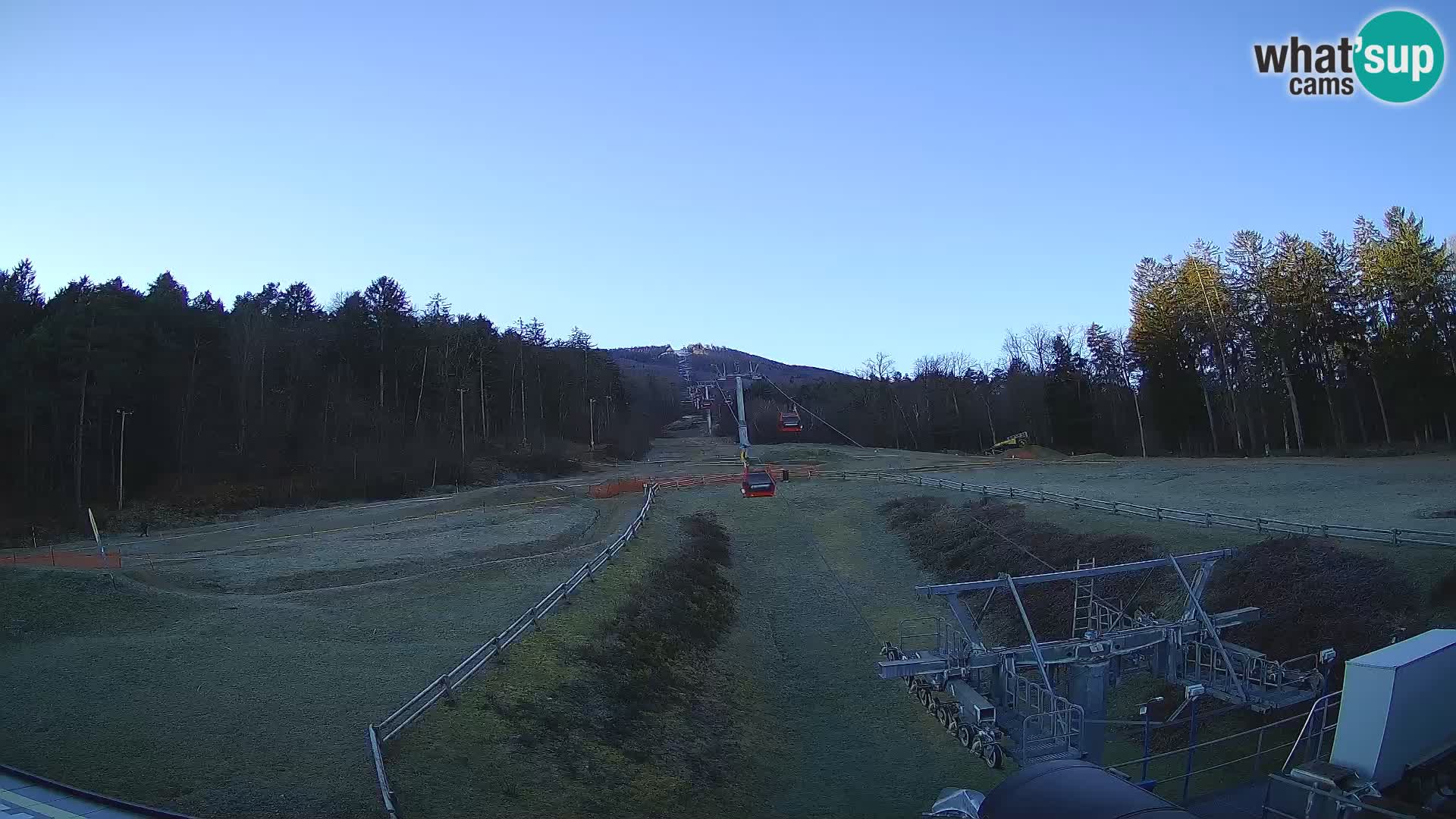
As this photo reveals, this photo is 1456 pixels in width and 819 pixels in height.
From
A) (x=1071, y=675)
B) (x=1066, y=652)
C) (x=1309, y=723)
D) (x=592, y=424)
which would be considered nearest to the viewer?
(x=1309, y=723)

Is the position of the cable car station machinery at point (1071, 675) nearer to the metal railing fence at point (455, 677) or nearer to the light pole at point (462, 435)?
the metal railing fence at point (455, 677)

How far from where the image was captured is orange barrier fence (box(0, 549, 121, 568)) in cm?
3067

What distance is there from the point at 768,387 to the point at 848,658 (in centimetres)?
12084

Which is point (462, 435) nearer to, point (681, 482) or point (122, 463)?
point (681, 482)

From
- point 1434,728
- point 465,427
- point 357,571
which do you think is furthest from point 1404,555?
point 465,427

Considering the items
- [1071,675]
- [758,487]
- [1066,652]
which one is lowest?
[1071,675]

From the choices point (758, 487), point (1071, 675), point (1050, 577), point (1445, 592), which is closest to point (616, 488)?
point (758, 487)

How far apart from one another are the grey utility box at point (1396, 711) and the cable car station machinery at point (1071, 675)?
4.50 m

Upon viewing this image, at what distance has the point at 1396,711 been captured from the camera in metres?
8.84

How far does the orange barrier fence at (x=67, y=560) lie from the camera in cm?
3067

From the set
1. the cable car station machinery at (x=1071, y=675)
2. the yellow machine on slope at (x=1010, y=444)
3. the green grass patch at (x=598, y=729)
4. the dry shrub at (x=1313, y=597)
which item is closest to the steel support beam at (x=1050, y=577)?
the cable car station machinery at (x=1071, y=675)

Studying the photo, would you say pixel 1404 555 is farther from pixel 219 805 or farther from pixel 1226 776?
pixel 219 805

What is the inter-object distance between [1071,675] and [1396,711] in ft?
23.2

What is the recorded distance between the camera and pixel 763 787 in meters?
17.5
